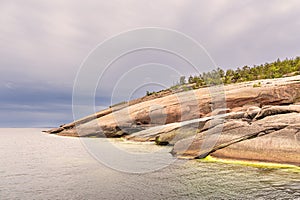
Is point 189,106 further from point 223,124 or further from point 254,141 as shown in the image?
point 254,141

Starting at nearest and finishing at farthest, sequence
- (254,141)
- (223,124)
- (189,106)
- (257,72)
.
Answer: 1. (254,141)
2. (223,124)
3. (189,106)
4. (257,72)

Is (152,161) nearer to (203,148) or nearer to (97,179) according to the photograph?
(203,148)

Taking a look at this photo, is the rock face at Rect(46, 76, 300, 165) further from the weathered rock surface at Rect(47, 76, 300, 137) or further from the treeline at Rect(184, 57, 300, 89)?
the treeline at Rect(184, 57, 300, 89)

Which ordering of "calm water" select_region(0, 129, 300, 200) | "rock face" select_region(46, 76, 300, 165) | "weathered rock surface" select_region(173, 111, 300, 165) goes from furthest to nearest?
"rock face" select_region(46, 76, 300, 165) < "weathered rock surface" select_region(173, 111, 300, 165) < "calm water" select_region(0, 129, 300, 200)

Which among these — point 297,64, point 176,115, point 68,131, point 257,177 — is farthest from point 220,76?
point 257,177

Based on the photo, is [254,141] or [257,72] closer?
[254,141]

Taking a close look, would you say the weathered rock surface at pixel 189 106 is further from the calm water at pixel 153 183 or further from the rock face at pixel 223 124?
the calm water at pixel 153 183

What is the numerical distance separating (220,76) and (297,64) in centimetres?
2393

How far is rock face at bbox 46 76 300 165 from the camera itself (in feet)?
54.1

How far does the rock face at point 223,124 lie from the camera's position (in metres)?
16.5

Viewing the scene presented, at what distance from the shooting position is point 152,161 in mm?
19016

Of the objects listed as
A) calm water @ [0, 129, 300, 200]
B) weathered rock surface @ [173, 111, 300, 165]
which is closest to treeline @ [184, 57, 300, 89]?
weathered rock surface @ [173, 111, 300, 165]

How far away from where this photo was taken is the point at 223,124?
2097 centimetres

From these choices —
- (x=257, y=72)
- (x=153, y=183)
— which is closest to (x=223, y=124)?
(x=153, y=183)
